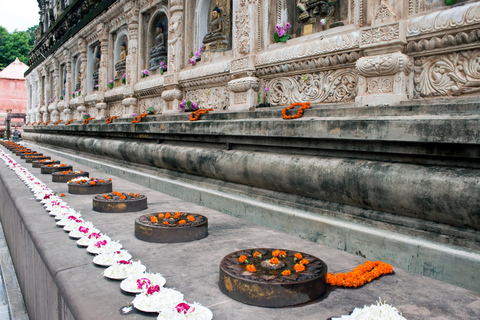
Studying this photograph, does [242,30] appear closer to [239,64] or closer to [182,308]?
[239,64]

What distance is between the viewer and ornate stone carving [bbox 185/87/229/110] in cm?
693

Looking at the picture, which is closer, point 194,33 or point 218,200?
point 218,200

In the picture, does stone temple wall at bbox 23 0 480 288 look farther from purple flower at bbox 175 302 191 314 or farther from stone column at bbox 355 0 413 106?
purple flower at bbox 175 302 191 314

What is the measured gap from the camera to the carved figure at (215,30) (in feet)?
24.0

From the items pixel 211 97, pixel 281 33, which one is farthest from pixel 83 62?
pixel 281 33

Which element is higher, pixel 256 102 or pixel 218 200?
pixel 256 102

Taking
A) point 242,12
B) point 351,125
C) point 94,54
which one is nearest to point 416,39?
point 351,125

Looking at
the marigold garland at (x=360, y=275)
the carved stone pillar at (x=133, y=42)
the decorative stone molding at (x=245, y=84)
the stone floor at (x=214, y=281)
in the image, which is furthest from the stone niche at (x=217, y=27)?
the marigold garland at (x=360, y=275)

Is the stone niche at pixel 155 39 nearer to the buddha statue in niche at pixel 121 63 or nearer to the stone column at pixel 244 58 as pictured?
the buddha statue in niche at pixel 121 63

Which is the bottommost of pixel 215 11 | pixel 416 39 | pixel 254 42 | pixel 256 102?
pixel 256 102

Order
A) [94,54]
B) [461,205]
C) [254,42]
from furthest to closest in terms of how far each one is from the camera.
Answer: [94,54]
[254,42]
[461,205]

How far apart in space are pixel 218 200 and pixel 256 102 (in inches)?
75.3

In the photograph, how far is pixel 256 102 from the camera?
5984mm

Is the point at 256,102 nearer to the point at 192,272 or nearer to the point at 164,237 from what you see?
the point at 164,237
